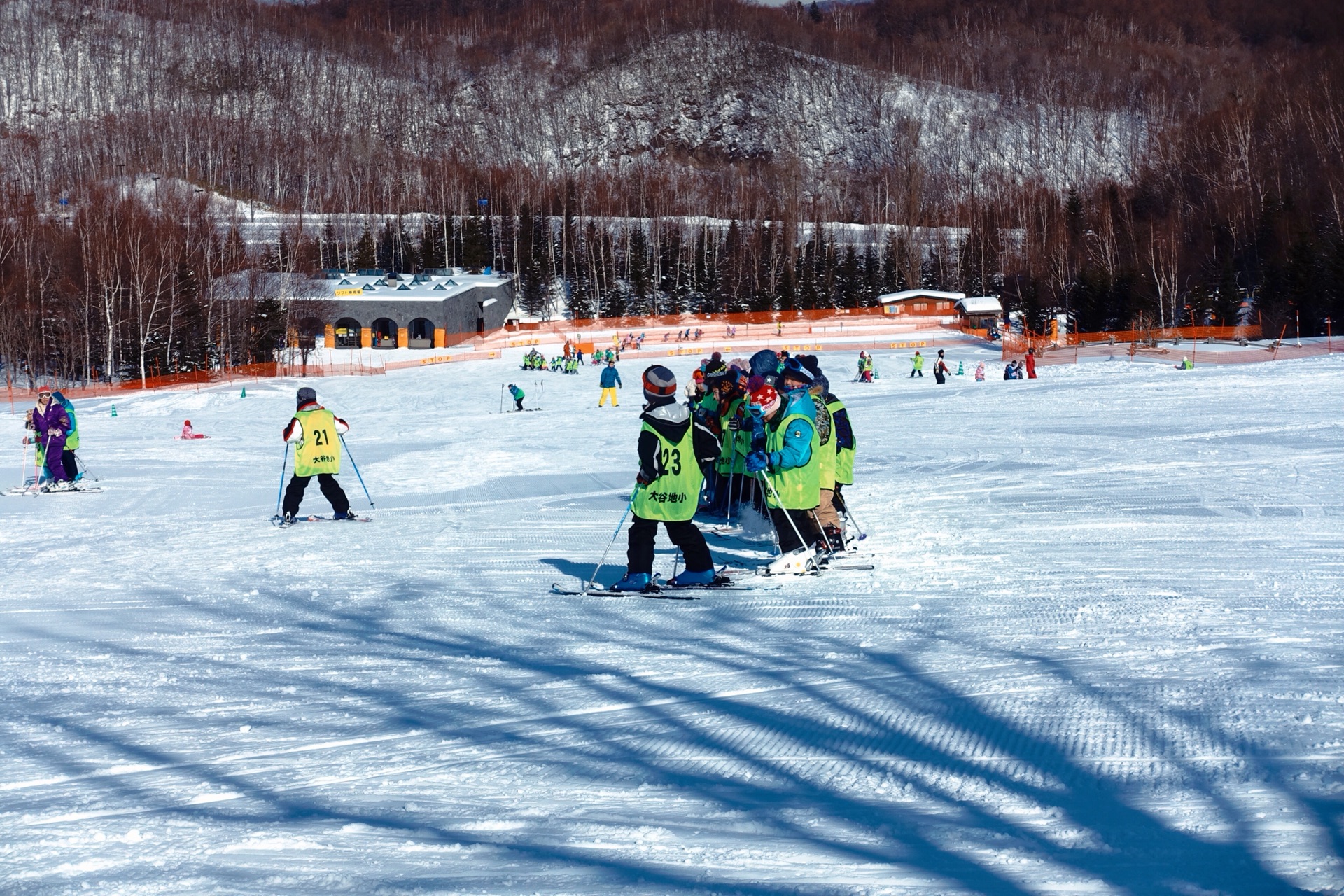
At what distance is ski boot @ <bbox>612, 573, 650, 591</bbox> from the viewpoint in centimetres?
711

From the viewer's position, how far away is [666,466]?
6832 mm

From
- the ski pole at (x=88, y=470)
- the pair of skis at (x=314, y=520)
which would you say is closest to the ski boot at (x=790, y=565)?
the pair of skis at (x=314, y=520)

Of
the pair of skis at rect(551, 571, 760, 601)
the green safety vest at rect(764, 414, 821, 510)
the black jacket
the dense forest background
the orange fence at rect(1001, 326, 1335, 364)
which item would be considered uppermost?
the dense forest background

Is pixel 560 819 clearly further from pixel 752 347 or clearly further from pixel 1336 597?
pixel 752 347

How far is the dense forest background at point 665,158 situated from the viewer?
2157 inches

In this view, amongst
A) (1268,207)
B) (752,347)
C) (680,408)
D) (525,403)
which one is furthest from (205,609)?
(1268,207)

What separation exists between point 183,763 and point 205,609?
3.17 m

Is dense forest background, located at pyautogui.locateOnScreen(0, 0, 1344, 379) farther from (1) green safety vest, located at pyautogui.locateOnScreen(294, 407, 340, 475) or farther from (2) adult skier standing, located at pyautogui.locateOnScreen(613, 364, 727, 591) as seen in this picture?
(2) adult skier standing, located at pyautogui.locateOnScreen(613, 364, 727, 591)

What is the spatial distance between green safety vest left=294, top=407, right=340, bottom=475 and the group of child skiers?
12.5 ft

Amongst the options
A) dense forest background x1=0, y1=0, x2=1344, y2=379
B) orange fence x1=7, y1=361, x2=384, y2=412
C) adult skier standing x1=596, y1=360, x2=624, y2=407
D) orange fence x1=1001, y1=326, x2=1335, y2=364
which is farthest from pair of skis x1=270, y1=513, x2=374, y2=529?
dense forest background x1=0, y1=0, x2=1344, y2=379

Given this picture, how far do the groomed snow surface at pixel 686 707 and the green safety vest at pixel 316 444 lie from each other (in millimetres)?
567

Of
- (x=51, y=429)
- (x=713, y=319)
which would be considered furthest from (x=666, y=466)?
(x=713, y=319)

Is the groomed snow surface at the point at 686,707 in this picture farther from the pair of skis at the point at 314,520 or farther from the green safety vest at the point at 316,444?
the green safety vest at the point at 316,444

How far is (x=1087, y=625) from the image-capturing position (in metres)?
5.73
